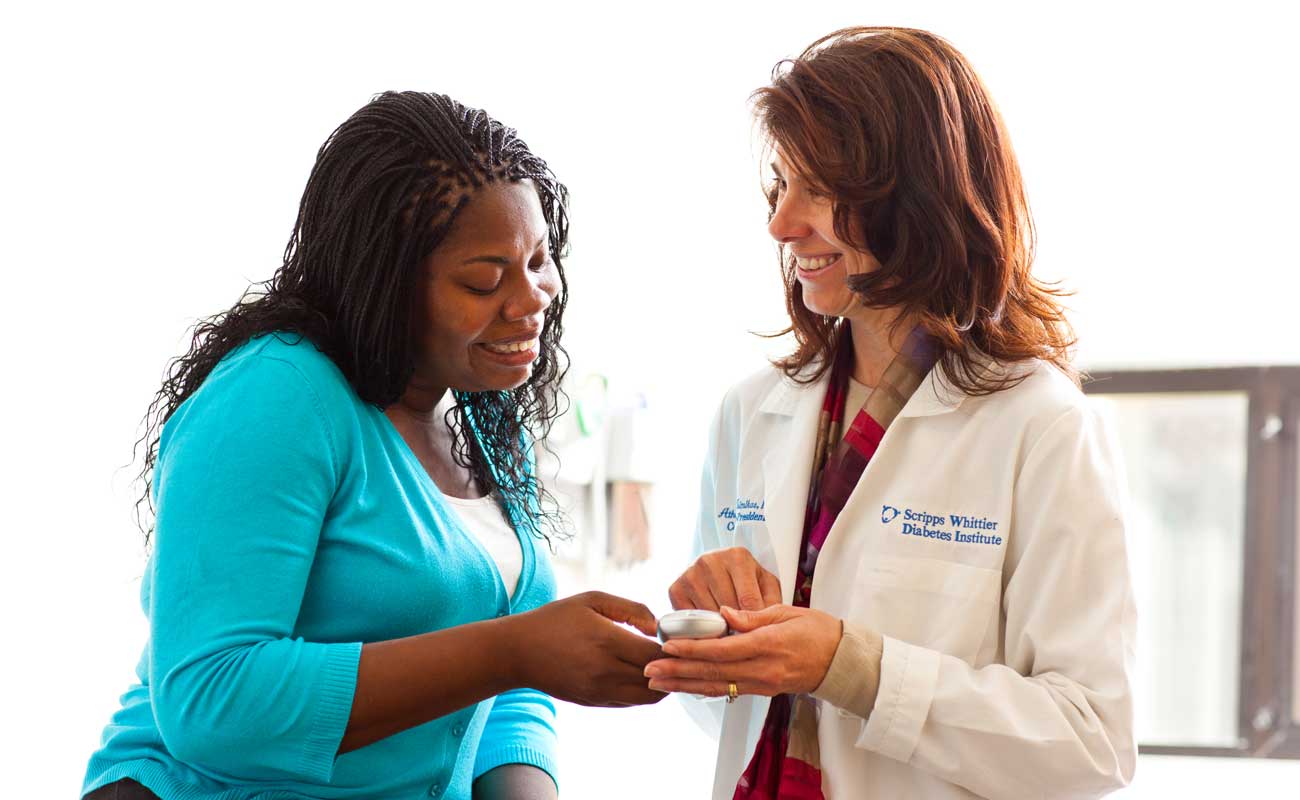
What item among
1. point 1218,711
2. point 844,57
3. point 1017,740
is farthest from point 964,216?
point 1218,711

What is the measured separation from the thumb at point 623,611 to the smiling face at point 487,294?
0.27 meters

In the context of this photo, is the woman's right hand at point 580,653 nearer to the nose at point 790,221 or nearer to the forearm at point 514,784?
the forearm at point 514,784

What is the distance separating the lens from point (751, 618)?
1.18 m

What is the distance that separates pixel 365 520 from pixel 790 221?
0.59m

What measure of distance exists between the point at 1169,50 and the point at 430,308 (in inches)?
96.4

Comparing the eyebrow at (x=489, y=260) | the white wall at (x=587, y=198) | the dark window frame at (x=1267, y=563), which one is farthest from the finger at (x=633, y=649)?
the dark window frame at (x=1267, y=563)

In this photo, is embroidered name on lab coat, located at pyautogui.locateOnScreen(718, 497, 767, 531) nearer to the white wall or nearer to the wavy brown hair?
the wavy brown hair

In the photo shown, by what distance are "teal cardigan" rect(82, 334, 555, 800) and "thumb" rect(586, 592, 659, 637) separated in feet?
0.44

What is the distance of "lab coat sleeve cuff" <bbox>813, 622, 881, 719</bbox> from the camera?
1.17 meters

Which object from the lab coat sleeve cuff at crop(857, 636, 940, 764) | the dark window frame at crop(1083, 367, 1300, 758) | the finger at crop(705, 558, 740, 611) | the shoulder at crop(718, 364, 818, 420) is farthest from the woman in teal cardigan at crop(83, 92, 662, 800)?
the dark window frame at crop(1083, 367, 1300, 758)

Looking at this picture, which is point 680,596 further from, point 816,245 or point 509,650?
point 816,245

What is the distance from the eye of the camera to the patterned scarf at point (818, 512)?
4.28ft

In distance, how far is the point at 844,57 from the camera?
1351 millimetres

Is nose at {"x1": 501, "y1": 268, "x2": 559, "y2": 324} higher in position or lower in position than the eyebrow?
lower
